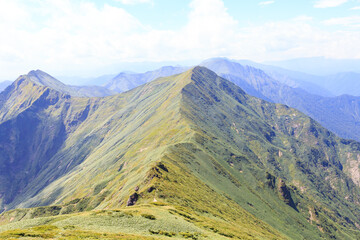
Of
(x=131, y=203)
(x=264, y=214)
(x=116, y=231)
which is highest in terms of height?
(x=116, y=231)

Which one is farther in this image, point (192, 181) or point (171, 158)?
point (171, 158)

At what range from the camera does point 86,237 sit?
52156 millimetres

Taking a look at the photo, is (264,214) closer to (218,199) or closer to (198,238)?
(218,199)

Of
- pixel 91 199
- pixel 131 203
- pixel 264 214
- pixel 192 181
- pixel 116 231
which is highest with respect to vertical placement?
pixel 116 231

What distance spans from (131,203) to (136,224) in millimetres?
42934

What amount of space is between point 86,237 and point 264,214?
592 feet

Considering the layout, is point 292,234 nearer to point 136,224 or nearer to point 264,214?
point 264,214

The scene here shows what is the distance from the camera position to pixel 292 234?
652 feet

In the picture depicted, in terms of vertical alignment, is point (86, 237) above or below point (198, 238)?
above

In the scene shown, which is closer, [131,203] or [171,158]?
[131,203]

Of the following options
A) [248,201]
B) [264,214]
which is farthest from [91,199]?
[264,214]

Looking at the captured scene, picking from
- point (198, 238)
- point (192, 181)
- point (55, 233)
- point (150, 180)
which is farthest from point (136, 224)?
point (192, 181)

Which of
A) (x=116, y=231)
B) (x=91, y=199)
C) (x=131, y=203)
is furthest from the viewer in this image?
(x=91, y=199)

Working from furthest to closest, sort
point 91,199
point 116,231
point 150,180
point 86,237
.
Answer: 1. point 91,199
2. point 150,180
3. point 116,231
4. point 86,237
